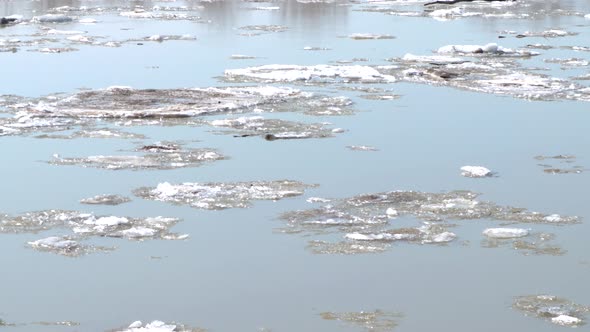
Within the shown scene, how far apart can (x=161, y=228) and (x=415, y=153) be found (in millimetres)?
2911

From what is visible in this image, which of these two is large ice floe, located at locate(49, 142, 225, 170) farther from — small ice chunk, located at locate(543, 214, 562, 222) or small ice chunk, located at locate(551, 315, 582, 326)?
small ice chunk, located at locate(551, 315, 582, 326)

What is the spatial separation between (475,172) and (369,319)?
10.5 ft

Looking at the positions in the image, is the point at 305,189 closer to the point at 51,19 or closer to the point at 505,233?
the point at 505,233

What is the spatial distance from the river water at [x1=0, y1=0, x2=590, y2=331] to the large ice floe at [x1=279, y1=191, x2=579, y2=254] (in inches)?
1.7

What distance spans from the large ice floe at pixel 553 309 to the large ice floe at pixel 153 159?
3610mm

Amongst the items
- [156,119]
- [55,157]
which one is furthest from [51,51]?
[55,157]

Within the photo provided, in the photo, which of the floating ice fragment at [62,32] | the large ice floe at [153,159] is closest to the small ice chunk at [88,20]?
the floating ice fragment at [62,32]

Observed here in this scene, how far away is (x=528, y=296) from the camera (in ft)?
19.5

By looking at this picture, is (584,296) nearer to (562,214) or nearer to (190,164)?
(562,214)

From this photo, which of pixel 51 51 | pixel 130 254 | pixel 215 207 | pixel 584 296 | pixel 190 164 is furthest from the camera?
pixel 51 51

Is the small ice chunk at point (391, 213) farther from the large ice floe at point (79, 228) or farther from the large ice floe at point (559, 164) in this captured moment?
the large ice floe at point (559, 164)

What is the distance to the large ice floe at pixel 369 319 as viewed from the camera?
5.48 m

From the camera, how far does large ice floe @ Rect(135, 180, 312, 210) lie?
7.71 m

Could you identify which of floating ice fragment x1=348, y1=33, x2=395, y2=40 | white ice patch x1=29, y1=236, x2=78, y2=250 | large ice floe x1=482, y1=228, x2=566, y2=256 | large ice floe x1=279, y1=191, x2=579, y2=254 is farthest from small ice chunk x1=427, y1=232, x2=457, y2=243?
floating ice fragment x1=348, y1=33, x2=395, y2=40
